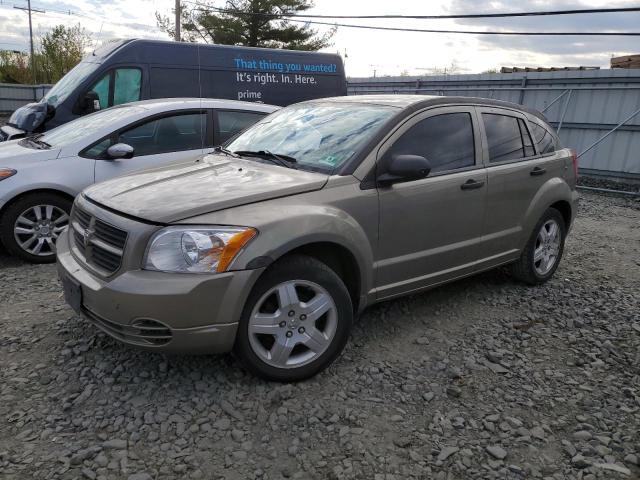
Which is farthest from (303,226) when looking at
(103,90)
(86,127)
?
(103,90)

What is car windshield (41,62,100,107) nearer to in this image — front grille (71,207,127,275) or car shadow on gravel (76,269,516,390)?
car shadow on gravel (76,269,516,390)

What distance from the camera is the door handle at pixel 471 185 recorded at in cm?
388

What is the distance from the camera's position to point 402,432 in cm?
276

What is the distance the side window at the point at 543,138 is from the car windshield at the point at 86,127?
3838 millimetres

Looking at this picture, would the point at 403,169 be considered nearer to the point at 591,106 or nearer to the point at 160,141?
the point at 160,141

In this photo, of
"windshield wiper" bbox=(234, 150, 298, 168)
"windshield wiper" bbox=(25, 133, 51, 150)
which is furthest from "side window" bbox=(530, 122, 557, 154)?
"windshield wiper" bbox=(25, 133, 51, 150)

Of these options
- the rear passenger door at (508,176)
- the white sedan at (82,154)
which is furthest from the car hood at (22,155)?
the rear passenger door at (508,176)

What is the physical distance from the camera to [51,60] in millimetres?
32938

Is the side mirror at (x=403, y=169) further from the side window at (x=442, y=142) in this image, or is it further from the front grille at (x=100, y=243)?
the front grille at (x=100, y=243)

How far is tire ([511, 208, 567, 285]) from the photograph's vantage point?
470cm

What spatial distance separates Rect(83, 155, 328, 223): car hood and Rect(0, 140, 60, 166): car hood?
2.03 metres

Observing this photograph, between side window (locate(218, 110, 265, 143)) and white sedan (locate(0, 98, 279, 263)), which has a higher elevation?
side window (locate(218, 110, 265, 143))

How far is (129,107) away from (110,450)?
414cm

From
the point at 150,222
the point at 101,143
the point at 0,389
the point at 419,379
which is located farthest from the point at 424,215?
the point at 101,143
